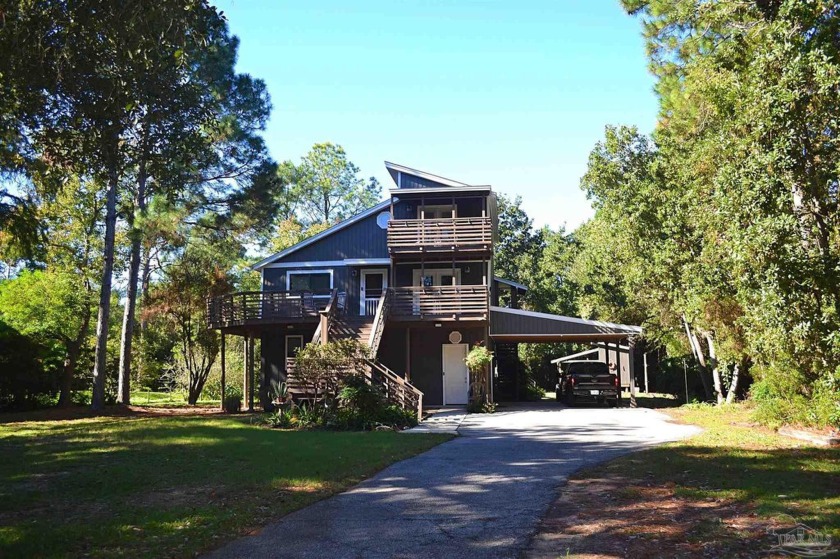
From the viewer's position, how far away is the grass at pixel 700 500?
5473 millimetres

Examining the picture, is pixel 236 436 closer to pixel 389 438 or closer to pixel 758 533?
pixel 389 438

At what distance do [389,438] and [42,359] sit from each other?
1560cm

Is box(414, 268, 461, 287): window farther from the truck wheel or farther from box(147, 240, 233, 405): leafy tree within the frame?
box(147, 240, 233, 405): leafy tree

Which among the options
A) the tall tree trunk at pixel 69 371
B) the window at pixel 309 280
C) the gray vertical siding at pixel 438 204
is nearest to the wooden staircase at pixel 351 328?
the window at pixel 309 280

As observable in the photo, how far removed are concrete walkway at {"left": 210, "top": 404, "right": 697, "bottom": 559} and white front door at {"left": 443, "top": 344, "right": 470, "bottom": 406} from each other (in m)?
10.1

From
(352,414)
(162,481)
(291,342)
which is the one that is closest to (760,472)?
(162,481)

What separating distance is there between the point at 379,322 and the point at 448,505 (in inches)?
543

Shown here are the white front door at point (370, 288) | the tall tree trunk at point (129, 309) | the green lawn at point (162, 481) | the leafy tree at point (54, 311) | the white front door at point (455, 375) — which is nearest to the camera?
the green lawn at point (162, 481)

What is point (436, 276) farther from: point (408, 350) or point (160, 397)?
point (160, 397)

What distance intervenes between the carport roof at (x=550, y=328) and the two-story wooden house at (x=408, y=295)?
0.04 m

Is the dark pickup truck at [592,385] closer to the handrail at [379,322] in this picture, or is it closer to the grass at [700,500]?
the handrail at [379,322]

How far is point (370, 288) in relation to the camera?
24312mm

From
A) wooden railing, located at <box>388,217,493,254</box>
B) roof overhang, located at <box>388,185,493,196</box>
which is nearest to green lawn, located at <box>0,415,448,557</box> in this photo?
wooden railing, located at <box>388,217,493,254</box>

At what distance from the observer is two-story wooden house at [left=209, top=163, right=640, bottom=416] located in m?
22.2
